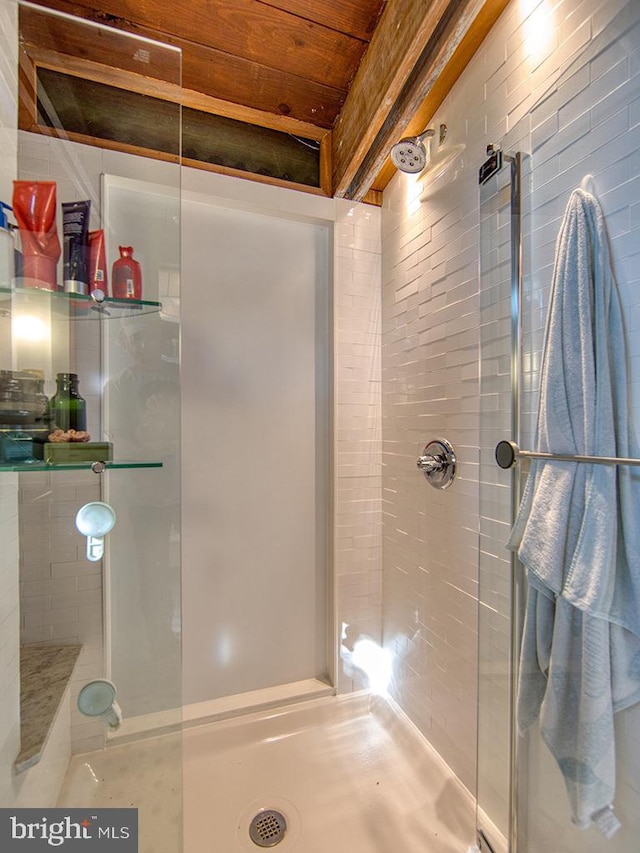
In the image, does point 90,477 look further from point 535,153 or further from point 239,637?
point 535,153

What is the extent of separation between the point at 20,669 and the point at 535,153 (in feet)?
6.42

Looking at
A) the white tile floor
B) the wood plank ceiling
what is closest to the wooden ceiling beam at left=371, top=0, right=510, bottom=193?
the wood plank ceiling

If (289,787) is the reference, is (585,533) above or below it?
above

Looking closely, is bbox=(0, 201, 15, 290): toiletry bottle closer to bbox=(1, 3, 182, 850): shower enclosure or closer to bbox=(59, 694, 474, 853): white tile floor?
bbox=(1, 3, 182, 850): shower enclosure

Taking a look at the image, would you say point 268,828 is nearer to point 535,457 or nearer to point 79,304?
point 535,457

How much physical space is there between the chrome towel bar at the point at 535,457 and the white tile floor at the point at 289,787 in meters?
1.11

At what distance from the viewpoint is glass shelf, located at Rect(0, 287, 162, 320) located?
95 centimetres

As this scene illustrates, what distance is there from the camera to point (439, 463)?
1268 millimetres

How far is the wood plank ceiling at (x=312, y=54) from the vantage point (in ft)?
3.56

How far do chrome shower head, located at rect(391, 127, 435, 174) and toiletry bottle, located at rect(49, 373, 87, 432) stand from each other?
1.33 meters

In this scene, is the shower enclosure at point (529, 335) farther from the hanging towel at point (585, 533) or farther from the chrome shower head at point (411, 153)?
the chrome shower head at point (411, 153)

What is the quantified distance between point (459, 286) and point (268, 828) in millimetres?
1824

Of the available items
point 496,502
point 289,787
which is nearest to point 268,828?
point 289,787

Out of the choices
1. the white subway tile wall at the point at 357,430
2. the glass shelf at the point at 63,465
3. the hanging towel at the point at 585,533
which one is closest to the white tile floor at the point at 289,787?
the white subway tile wall at the point at 357,430
